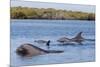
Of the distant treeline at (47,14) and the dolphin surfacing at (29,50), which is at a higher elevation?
the distant treeline at (47,14)

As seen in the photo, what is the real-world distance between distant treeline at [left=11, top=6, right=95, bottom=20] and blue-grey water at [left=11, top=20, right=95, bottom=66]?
0.05 m

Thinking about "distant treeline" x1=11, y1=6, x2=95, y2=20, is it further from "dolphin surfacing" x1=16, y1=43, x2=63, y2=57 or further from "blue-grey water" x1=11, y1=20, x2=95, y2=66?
"dolphin surfacing" x1=16, y1=43, x2=63, y2=57

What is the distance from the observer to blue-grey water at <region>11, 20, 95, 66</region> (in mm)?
2631

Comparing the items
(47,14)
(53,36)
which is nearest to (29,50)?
(53,36)

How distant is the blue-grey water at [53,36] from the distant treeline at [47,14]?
0.05m

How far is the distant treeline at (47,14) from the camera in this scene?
Result: 104 inches

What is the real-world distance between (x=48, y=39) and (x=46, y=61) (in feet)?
0.89

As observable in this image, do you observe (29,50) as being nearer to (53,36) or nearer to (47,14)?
(53,36)

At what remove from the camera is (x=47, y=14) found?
9.12 feet

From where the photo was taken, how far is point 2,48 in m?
2.57

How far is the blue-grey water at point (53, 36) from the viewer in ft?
8.63

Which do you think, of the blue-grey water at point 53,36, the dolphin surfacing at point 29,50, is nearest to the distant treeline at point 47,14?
the blue-grey water at point 53,36

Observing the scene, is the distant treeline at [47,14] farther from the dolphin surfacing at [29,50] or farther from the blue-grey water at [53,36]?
the dolphin surfacing at [29,50]

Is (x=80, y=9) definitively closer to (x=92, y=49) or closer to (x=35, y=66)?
(x=92, y=49)
